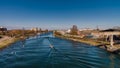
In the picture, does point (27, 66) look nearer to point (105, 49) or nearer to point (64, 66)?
point (64, 66)

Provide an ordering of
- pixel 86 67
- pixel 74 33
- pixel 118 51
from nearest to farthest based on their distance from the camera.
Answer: pixel 86 67 < pixel 118 51 < pixel 74 33

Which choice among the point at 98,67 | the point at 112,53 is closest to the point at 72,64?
the point at 98,67

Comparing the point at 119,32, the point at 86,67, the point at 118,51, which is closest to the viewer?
the point at 86,67

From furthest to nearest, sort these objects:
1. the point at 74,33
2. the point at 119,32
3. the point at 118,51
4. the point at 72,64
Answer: the point at 74,33 → the point at 119,32 → the point at 118,51 → the point at 72,64

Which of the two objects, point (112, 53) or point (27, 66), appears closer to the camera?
point (27, 66)

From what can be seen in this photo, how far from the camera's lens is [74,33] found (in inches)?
Result: 5389

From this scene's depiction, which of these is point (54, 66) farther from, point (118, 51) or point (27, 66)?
point (118, 51)

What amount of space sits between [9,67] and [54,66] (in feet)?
34.2

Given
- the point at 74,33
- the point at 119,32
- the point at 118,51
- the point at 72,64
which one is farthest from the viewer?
the point at 74,33

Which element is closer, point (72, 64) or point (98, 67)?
point (98, 67)

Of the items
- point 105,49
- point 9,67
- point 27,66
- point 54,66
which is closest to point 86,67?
point 54,66

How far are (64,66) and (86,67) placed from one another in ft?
16.9

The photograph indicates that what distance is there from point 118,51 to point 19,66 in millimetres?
31211

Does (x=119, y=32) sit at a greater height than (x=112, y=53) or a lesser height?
greater
